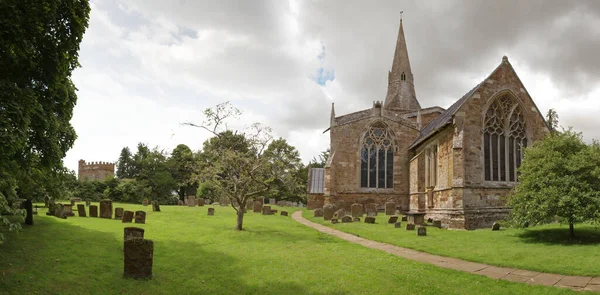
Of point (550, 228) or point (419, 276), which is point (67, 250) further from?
point (550, 228)

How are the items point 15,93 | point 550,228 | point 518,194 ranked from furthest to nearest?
point 550,228 → point 518,194 → point 15,93

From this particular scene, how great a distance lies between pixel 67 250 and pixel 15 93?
4.32 m

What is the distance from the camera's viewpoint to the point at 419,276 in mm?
9008

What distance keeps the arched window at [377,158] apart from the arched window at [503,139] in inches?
407

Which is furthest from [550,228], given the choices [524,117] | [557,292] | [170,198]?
[170,198]

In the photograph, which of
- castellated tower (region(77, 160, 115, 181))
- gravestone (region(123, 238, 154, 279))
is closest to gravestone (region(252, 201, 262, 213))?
gravestone (region(123, 238, 154, 279))

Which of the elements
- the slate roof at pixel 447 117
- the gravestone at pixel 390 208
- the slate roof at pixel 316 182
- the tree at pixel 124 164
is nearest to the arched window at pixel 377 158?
the slate roof at pixel 447 117

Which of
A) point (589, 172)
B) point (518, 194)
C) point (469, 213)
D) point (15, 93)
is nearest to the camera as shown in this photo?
point (15, 93)

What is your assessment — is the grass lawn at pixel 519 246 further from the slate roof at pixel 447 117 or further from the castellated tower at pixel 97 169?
the castellated tower at pixel 97 169

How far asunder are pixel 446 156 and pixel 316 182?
15.1 m

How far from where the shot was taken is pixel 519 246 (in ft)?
42.0

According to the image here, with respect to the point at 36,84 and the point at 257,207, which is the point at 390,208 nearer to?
the point at 257,207


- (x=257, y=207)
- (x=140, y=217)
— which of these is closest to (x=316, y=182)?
(x=257, y=207)

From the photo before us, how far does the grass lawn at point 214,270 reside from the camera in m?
7.68
